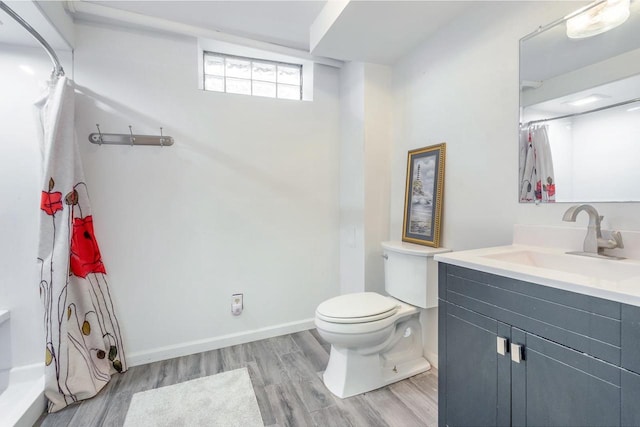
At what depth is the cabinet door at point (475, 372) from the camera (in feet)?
3.18

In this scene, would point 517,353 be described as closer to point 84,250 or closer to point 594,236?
point 594,236

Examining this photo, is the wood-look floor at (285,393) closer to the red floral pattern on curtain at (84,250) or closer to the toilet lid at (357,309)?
the toilet lid at (357,309)

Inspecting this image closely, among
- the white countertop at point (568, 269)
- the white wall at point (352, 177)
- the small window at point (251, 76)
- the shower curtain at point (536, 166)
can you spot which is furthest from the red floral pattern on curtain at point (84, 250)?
the shower curtain at point (536, 166)

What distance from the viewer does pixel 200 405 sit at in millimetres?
1538

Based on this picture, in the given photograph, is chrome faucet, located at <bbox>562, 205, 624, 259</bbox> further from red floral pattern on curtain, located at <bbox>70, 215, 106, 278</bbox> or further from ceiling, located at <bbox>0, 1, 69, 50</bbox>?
ceiling, located at <bbox>0, 1, 69, 50</bbox>

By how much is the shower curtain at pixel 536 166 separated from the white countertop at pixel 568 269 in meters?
0.25

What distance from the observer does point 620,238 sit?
3.46 feet

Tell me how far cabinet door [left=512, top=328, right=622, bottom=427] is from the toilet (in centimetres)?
75

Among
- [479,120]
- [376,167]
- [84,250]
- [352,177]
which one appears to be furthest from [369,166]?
[84,250]

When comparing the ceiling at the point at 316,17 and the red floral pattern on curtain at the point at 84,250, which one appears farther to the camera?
the red floral pattern on curtain at the point at 84,250

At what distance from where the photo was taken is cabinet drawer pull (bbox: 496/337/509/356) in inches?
37.2

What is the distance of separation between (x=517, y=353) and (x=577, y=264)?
475 mm

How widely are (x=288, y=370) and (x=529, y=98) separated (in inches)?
82.6

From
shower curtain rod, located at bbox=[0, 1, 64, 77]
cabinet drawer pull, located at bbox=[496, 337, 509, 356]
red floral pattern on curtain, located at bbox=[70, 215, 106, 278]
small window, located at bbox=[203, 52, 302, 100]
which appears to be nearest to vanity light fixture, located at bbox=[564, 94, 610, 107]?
cabinet drawer pull, located at bbox=[496, 337, 509, 356]
